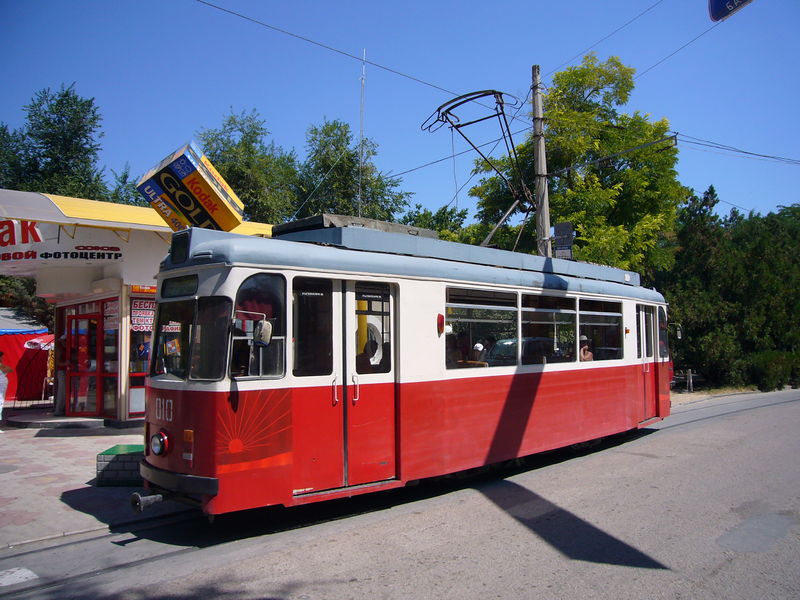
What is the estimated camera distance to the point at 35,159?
1112 inches

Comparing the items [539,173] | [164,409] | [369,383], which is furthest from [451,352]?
[539,173]

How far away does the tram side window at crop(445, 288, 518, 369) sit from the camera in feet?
24.7

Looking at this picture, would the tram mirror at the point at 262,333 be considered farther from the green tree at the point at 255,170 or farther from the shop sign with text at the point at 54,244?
the green tree at the point at 255,170

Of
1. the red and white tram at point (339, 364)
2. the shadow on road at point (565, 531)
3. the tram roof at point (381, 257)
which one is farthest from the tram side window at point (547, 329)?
the shadow on road at point (565, 531)

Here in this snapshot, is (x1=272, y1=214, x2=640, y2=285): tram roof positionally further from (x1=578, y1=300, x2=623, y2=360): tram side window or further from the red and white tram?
(x1=578, y1=300, x2=623, y2=360): tram side window

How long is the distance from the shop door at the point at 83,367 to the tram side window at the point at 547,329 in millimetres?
9509

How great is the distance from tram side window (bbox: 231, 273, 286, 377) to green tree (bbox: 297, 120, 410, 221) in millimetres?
19820

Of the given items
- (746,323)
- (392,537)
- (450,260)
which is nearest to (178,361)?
(392,537)

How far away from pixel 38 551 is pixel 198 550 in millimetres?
1637

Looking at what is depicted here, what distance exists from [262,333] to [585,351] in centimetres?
592

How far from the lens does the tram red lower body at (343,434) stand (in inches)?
225

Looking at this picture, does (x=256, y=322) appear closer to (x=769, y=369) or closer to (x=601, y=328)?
(x=601, y=328)

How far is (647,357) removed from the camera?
11.8 m

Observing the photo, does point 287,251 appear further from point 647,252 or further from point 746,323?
point 746,323
